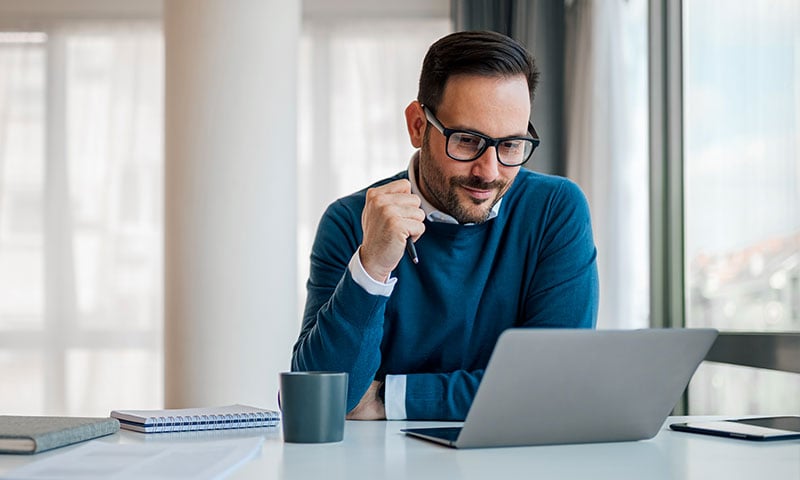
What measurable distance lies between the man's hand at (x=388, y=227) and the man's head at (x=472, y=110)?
0.57 ft

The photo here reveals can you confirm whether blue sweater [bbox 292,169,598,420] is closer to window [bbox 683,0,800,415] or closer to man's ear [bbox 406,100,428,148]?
man's ear [bbox 406,100,428,148]

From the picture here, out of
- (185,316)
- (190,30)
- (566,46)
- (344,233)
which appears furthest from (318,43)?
(344,233)

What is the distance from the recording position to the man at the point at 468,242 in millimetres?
1699

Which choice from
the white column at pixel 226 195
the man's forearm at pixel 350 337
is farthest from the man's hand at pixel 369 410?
the white column at pixel 226 195

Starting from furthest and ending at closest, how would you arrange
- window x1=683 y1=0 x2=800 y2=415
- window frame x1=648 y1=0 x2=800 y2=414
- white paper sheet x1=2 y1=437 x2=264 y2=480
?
window frame x1=648 y1=0 x2=800 y2=414, window x1=683 y1=0 x2=800 y2=415, white paper sheet x1=2 y1=437 x2=264 y2=480

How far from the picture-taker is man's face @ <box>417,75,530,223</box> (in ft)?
5.56

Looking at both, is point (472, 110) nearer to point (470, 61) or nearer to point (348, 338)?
point (470, 61)

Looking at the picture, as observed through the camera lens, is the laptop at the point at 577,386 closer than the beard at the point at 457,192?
Yes

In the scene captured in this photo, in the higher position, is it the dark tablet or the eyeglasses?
the eyeglasses

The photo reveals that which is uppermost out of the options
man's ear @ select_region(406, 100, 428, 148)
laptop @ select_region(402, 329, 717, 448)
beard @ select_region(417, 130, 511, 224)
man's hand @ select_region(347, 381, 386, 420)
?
man's ear @ select_region(406, 100, 428, 148)

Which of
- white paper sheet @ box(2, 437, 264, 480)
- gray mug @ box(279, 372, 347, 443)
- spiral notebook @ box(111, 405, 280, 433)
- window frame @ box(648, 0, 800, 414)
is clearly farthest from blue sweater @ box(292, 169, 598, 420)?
window frame @ box(648, 0, 800, 414)

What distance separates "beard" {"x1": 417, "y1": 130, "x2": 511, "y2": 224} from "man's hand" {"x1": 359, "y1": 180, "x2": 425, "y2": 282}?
0.58 ft

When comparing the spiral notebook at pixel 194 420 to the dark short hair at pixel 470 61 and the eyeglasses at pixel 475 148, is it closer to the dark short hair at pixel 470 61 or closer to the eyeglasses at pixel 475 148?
the eyeglasses at pixel 475 148

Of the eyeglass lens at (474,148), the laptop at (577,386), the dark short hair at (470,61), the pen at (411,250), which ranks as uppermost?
the dark short hair at (470,61)
